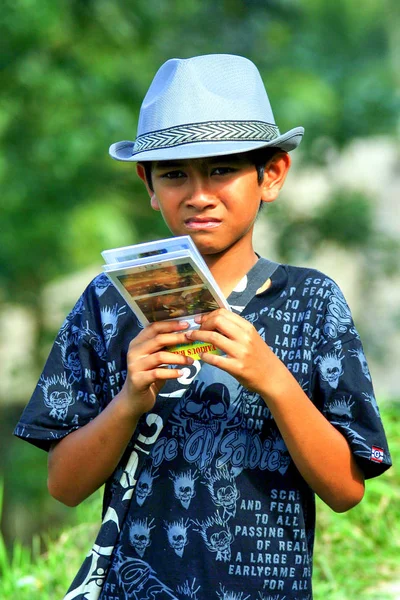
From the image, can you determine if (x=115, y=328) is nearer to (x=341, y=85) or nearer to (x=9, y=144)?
(x=9, y=144)

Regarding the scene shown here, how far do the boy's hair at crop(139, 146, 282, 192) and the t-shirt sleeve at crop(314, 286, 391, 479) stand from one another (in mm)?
358

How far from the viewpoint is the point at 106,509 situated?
209 cm

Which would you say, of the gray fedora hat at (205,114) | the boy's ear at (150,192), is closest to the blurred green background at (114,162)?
the boy's ear at (150,192)

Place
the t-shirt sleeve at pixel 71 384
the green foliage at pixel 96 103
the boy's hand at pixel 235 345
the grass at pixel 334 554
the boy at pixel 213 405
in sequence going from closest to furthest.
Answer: the boy's hand at pixel 235 345 → the boy at pixel 213 405 → the t-shirt sleeve at pixel 71 384 → the grass at pixel 334 554 → the green foliage at pixel 96 103

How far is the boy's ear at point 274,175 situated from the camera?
7.19 feet

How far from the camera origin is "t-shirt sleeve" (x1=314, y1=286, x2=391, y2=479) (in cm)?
200

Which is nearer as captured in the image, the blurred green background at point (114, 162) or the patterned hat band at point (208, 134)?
the patterned hat band at point (208, 134)

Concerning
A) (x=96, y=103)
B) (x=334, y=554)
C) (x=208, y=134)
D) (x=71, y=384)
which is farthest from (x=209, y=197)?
(x=96, y=103)

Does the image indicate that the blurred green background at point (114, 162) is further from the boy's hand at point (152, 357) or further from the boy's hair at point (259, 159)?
the boy's hand at point (152, 357)

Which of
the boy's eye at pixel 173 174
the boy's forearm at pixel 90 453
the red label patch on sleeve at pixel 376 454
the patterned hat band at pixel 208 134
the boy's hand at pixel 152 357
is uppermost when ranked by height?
the patterned hat band at pixel 208 134

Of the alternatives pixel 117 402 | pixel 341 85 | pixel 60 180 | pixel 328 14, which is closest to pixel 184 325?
pixel 117 402

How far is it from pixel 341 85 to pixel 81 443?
29.1ft

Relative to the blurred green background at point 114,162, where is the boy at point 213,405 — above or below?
below

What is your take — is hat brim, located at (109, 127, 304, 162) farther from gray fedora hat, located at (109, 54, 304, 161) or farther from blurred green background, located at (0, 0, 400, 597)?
blurred green background, located at (0, 0, 400, 597)
